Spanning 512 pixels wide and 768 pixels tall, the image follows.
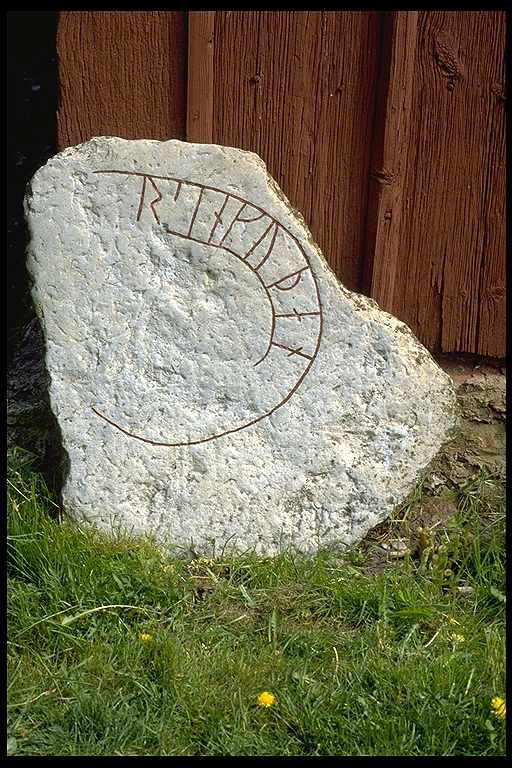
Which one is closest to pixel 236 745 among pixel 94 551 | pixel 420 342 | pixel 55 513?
pixel 94 551

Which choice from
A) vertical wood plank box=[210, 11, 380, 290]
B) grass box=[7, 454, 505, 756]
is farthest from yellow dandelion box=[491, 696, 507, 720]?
vertical wood plank box=[210, 11, 380, 290]

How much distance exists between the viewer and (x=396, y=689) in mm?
2428

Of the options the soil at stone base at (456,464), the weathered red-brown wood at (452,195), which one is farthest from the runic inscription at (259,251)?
the soil at stone base at (456,464)

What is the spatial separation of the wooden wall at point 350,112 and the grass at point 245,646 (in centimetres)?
96

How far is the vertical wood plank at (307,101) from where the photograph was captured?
3.21 m

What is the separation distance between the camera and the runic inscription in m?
3.05

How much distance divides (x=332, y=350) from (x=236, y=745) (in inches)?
50.6

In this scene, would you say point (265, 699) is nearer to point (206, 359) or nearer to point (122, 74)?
point (206, 359)

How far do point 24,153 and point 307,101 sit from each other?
1135 millimetres

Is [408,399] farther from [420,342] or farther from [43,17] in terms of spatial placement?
[43,17]

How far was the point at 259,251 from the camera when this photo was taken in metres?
3.07

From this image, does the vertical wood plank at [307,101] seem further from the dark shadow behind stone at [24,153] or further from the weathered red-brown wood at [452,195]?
the dark shadow behind stone at [24,153]

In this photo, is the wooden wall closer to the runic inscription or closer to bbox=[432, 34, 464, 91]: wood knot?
bbox=[432, 34, 464, 91]: wood knot

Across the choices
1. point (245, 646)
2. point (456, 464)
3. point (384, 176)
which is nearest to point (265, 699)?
point (245, 646)
